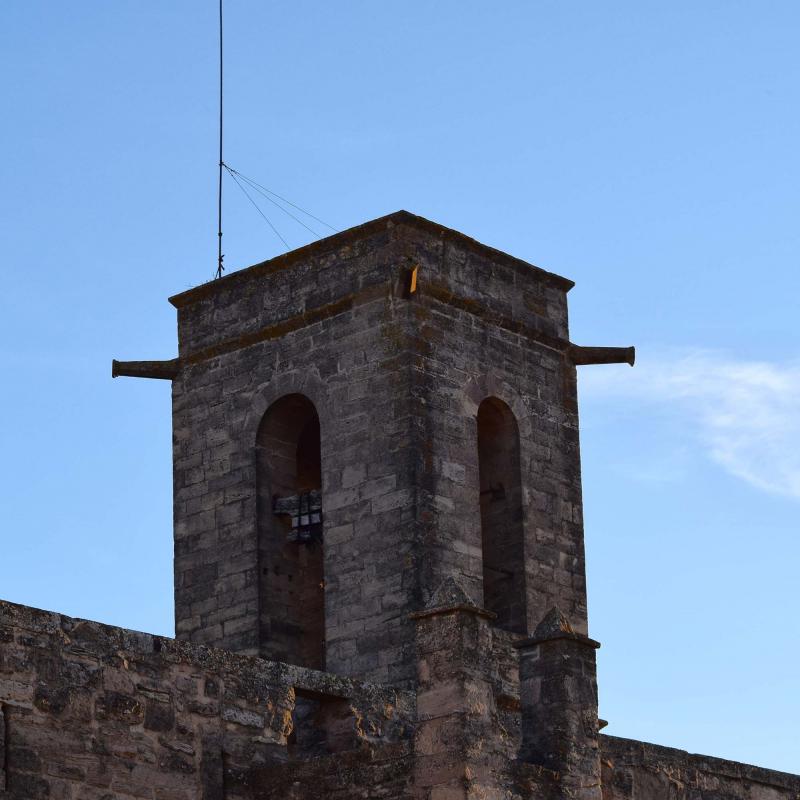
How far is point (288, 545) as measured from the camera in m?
21.9

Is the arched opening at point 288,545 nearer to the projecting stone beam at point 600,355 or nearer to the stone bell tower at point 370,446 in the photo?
the stone bell tower at point 370,446

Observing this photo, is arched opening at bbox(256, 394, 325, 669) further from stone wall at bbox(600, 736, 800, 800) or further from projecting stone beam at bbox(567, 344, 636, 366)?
stone wall at bbox(600, 736, 800, 800)

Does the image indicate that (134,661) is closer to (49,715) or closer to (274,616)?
(49,715)

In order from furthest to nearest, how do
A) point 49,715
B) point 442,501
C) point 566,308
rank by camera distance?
point 566,308 < point 442,501 < point 49,715

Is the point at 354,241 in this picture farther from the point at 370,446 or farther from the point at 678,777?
the point at 678,777

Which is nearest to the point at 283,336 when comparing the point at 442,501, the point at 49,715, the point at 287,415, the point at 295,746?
the point at 287,415

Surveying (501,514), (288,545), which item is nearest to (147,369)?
(288,545)

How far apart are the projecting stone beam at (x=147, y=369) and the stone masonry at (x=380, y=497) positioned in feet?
0.09

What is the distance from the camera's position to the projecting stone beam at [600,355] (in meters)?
23.1

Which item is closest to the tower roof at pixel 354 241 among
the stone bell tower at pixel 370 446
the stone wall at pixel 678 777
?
the stone bell tower at pixel 370 446

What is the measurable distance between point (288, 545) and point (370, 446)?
1.29 m

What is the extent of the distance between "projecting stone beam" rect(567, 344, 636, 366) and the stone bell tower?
3 centimetres

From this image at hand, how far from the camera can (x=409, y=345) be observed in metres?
21.3

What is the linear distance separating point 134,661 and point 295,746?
5.78 feet
